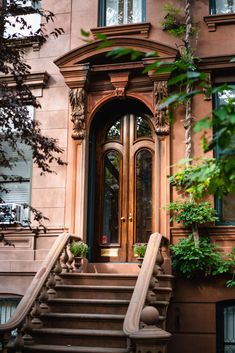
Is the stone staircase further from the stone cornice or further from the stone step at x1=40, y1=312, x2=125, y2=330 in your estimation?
the stone cornice

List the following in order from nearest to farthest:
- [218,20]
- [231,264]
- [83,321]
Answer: [83,321] < [231,264] < [218,20]

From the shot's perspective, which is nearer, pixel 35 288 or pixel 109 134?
pixel 35 288

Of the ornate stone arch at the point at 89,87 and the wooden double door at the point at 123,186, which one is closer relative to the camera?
the ornate stone arch at the point at 89,87

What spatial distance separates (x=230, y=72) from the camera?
9.59 metres

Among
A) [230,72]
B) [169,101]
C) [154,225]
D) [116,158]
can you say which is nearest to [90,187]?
[116,158]

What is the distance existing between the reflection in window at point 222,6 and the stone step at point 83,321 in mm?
6131

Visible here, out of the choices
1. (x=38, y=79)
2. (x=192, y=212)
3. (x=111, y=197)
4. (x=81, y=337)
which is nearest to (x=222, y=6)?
(x=38, y=79)

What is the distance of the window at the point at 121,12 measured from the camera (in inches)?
410

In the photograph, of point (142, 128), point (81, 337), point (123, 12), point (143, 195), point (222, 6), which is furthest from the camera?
point (123, 12)

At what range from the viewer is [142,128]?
1025cm

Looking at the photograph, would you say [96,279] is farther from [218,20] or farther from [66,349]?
[218,20]

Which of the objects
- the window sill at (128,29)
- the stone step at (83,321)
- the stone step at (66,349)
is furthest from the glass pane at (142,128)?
the stone step at (66,349)

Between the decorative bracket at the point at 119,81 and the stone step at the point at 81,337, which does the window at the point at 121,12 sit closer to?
the decorative bracket at the point at 119,81

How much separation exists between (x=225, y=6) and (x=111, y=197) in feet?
14.3
